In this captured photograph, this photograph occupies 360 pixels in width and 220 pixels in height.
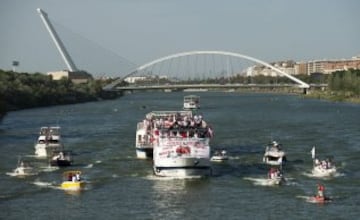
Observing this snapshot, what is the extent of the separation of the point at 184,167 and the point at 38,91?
243ft

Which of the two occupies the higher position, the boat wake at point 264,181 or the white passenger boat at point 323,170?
the white passenger boat at point 323,170

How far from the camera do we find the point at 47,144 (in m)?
38.0

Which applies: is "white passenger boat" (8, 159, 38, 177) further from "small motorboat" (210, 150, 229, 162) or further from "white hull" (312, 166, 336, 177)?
"white hull" (312, 166, 336, 177)

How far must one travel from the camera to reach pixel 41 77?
361 feet

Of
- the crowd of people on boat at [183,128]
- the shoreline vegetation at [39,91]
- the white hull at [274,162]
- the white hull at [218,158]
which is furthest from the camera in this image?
the shoreline vegetation at [39,91]

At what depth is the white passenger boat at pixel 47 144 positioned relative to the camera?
37.2 meters

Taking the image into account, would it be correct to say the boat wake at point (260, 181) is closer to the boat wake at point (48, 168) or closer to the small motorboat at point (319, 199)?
the small motorboat at point (319, 199)

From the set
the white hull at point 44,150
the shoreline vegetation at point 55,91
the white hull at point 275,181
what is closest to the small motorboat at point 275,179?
the white hull at point 275,181

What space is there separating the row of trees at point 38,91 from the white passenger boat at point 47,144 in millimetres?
41552

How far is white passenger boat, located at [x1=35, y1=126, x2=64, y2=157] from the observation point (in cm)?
3719

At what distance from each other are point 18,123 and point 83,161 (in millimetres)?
29605

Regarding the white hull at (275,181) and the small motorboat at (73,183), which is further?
the white hull at (275,181)

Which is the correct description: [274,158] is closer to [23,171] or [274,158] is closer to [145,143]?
[145,143]

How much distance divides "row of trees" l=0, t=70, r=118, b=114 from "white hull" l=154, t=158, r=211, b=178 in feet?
177
